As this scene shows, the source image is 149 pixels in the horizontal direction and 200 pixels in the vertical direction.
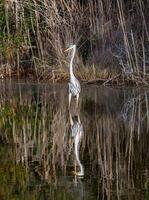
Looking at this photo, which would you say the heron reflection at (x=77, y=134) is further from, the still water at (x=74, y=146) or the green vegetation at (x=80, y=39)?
the green vegetation at (x=80, y=39)

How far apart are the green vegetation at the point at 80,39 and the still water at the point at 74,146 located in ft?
5.34

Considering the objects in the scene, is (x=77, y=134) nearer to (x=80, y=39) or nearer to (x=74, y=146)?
(x=74, y=146)

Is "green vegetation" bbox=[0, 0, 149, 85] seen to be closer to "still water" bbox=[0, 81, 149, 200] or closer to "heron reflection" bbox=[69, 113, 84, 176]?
"still water" bbox=[0, 81, 149, 200]

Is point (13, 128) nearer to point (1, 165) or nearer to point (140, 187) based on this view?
point (1, 165)

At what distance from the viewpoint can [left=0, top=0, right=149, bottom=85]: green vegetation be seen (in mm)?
16312

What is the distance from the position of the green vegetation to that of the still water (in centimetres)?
163

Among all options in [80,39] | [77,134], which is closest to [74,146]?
[77,134]

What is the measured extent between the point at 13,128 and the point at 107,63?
21.5ft

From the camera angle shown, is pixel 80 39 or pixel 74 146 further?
pixel 80 39

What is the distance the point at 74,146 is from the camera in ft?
29.0

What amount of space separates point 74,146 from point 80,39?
925 cm

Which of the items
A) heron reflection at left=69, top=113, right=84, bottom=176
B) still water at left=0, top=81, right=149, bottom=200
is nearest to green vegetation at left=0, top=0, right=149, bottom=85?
Answer: still water at left=0, top=81, right=149, bottom=200

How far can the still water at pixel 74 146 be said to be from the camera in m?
6.54

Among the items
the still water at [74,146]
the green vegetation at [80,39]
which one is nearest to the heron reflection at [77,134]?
the still water at [74,146]
